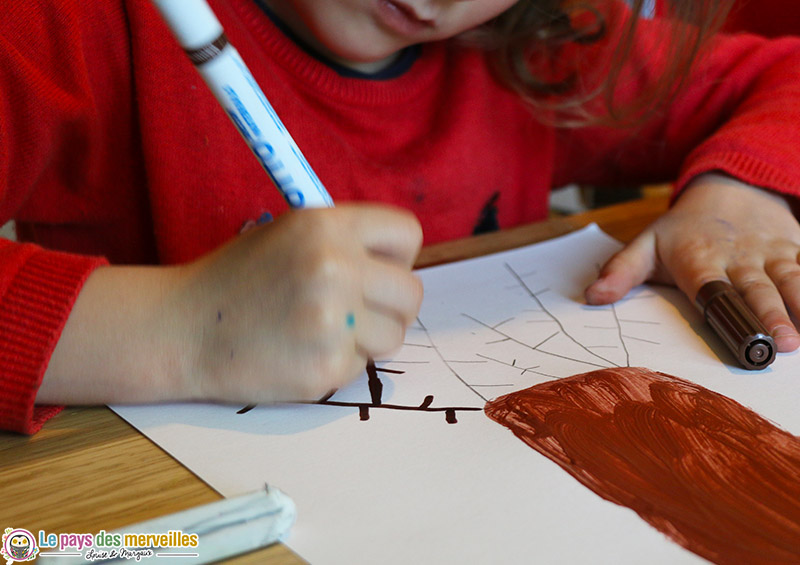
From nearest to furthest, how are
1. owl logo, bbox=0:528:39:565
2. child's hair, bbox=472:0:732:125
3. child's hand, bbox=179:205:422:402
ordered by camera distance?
owl logo, bbox=0:528:39:565
child's hand, bbox=179:205:422:402
child's hair, bbox=472:0:732:125

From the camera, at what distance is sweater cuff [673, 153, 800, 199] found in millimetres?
631

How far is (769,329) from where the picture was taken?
480 millimetres

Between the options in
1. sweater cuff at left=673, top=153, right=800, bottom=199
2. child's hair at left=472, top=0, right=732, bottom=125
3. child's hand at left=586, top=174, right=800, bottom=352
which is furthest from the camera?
child's hair at left=472, top=0, right=732, bottom=125

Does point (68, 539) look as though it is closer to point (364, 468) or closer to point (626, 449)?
point (364, 468)

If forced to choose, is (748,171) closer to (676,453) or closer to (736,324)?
(736,324)

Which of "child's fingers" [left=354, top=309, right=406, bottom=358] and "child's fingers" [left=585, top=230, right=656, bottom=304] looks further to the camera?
"child's fingers" [left=585, top=230, right=656, bottom=304]

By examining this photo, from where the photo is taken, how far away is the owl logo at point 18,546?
0.93 feet

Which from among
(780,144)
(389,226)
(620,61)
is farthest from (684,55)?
(389,226)

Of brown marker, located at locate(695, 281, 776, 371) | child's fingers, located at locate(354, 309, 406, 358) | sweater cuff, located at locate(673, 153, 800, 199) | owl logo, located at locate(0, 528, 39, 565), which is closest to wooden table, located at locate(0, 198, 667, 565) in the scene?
owl logo, located at locate(0, 528, 39, 565)

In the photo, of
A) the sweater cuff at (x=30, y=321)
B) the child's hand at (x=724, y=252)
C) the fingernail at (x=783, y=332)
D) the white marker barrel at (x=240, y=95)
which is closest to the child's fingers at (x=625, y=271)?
the child's hand at (x=724, y=252)

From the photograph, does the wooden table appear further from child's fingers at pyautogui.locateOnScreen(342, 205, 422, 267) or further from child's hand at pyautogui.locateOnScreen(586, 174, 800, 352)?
child's hand at pyautogui.locateOnScreen(586, 174, 800, 352)

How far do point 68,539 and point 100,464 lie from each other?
5 cm

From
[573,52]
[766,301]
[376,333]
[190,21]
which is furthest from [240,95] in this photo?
[573,52]

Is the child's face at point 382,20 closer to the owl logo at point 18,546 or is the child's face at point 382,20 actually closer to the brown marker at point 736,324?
the brown marker at point 736,324
